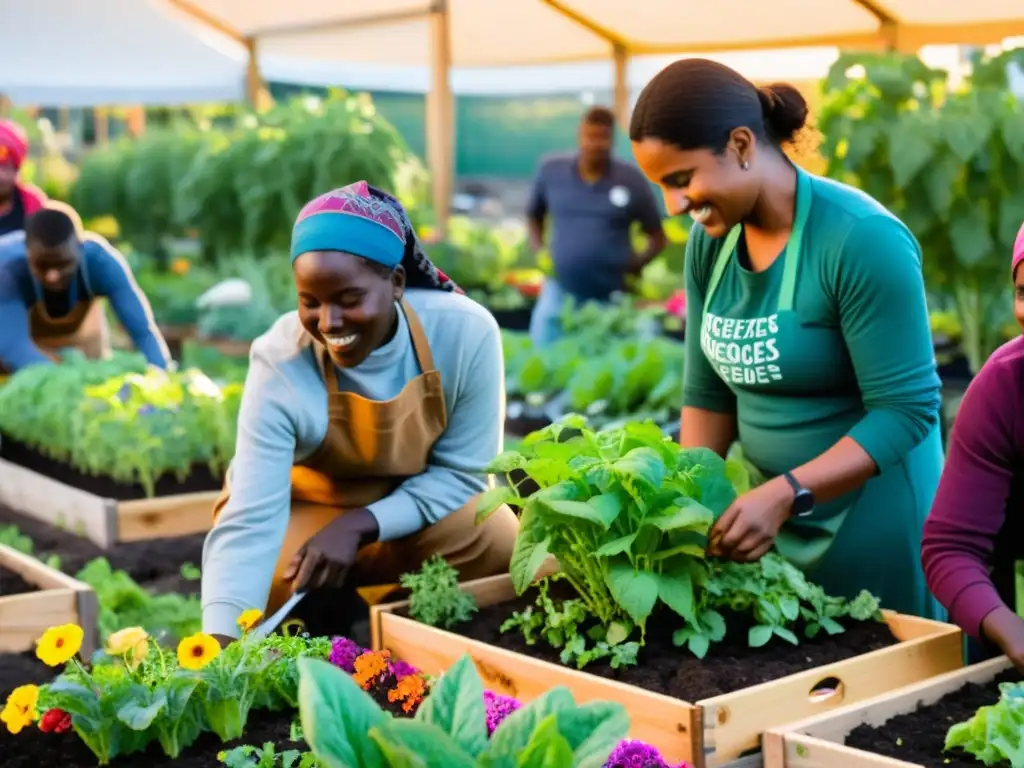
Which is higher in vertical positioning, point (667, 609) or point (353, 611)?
point (667, 609)

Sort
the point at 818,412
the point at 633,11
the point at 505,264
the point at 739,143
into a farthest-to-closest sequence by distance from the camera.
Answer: the point at 505,264, the point at 633,11, the point at 818,412, the point at 739,143

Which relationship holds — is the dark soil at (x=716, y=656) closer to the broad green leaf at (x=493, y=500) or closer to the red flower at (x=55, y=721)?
the broad green leaf at (x=493, y=500)

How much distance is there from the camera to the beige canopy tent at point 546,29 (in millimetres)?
7242

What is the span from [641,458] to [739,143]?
1.95ft

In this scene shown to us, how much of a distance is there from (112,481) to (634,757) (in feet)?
11.7

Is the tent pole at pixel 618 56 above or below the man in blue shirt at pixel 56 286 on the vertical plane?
above

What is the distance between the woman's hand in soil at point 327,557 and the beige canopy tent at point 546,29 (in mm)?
5067

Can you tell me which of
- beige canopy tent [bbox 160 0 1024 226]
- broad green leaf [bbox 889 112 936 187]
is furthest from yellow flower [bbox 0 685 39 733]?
beige canopy tent [bbox 160 0 1024 226]

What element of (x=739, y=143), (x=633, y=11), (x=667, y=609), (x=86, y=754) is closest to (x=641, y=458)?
(x=667, y=609)

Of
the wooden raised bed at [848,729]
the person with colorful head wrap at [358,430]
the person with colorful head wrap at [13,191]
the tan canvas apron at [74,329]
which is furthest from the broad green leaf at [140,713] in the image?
the person with colorful head wrap at [13,191]

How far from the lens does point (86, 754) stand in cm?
225

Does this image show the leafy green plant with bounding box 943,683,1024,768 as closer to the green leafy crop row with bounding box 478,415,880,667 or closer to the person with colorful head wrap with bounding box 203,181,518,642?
the green leafy crop row with bounding box 478,415,880,667

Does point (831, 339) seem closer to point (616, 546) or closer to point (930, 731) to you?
point (616, 546)

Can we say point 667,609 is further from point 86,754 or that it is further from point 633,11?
point 633,11
